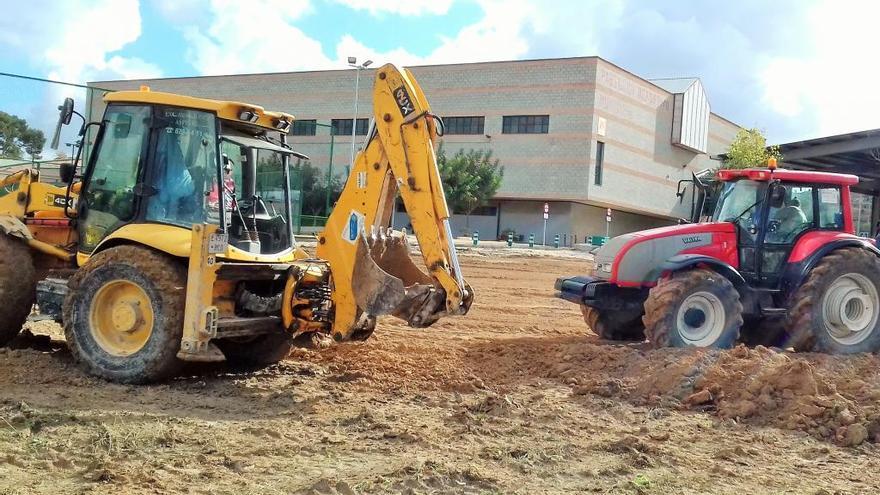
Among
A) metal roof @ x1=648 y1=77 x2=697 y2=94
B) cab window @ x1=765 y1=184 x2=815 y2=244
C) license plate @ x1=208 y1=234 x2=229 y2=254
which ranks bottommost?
license plate @ x1=208 y1=234 x2=229 y2=254

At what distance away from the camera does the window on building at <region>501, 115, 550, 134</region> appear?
46.0 m

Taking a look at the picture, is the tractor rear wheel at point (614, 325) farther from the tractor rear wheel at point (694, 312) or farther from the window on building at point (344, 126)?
the window on building at point (344, 126)

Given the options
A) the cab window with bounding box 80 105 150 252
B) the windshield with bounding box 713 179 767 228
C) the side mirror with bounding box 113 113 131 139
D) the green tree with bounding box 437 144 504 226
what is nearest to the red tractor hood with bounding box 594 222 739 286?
the windshield with bounding box 713 179 767 228

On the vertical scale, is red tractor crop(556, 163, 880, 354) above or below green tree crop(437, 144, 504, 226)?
below

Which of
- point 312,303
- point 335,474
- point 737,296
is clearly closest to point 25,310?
point 312,303

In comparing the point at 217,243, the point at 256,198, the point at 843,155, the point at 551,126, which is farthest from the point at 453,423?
the point at 551,126

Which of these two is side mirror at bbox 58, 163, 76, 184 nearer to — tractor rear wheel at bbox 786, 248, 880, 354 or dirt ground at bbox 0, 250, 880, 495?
dirt ground at bbox 0, 250, 880, 495

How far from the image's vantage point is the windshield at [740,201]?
373 inches

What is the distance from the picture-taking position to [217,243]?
6.52 meters

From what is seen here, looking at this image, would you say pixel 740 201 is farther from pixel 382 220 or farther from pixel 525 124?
pixel 525 124

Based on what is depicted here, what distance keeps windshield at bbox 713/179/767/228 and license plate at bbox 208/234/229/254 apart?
609 centimetres

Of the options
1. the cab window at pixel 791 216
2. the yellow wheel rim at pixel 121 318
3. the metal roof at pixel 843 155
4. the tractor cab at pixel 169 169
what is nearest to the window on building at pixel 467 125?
the metal roof at pixel 843 155

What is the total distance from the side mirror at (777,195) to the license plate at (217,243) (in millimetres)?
Answer: 6347

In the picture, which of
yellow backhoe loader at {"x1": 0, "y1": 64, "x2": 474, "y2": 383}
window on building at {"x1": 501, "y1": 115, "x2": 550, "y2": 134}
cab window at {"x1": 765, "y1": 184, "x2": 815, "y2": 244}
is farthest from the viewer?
window on building at {"x1": 501, "y1": 115, "x2": 550, "y2": 134}
